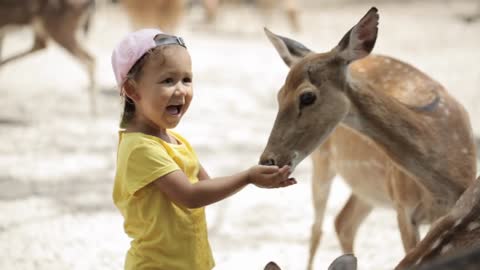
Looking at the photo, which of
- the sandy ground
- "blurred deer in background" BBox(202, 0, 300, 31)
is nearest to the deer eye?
the sandy ground

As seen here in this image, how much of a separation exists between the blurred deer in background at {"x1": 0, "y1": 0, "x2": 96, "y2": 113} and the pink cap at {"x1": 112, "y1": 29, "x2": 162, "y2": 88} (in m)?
6.36

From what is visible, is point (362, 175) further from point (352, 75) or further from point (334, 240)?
point (334, 240)

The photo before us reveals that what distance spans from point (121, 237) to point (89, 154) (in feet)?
7.05

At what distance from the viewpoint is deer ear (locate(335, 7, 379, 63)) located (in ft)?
12.2

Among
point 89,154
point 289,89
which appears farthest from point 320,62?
point 89,154

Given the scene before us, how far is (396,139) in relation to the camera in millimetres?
3955

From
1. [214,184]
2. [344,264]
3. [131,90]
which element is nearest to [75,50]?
[131,90]

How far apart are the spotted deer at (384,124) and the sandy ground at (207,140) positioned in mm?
1134

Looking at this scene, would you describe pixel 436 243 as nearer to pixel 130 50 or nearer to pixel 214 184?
pixel 214 184

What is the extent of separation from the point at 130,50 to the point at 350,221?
259 centimetres

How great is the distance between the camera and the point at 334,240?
19.0ft

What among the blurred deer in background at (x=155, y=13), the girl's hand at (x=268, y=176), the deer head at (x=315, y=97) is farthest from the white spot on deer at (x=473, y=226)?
the blurred deer in background at (x=155, y=13)

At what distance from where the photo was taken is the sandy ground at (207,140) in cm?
549

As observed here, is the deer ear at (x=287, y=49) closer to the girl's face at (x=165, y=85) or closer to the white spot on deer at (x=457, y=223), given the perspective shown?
the girl's face at (x=165, y=85)
